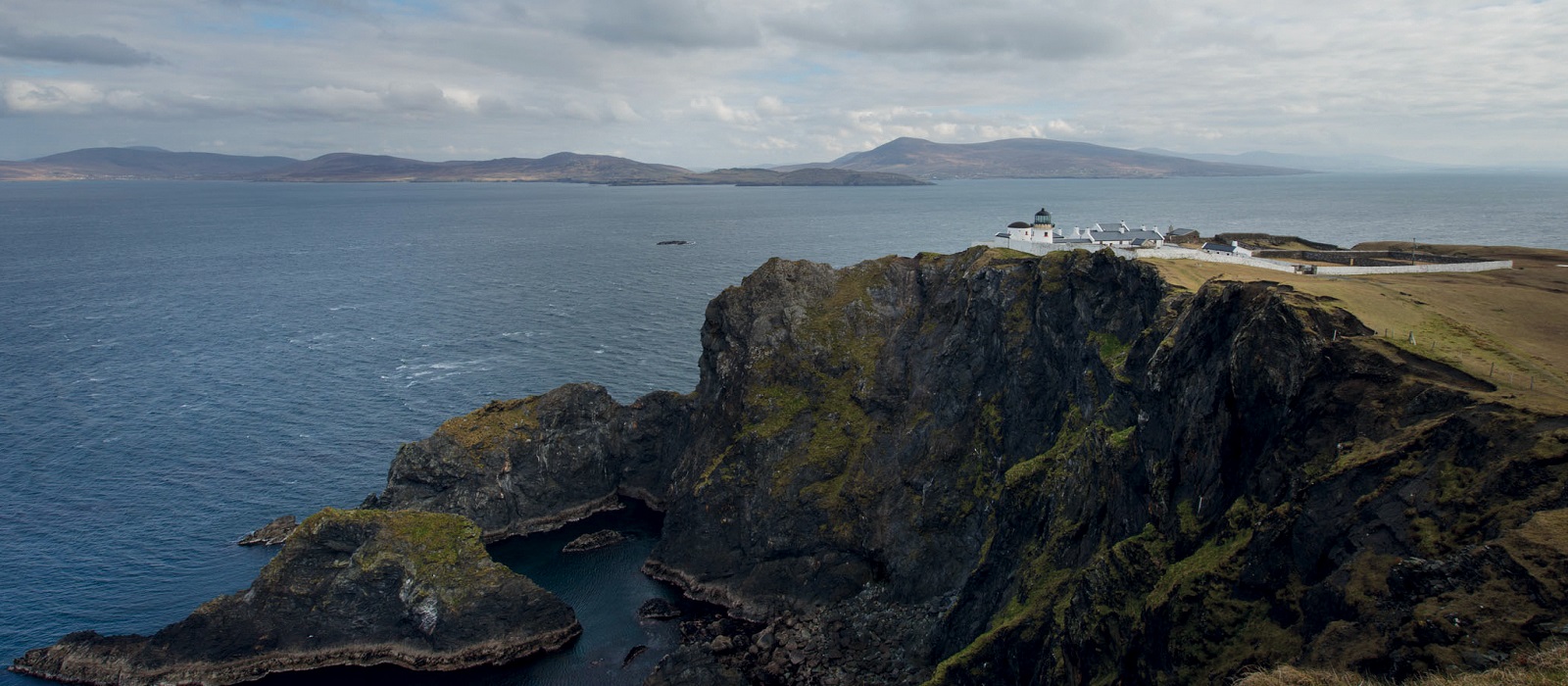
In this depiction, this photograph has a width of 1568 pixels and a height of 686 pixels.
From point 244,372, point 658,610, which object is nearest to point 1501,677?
point 658,610

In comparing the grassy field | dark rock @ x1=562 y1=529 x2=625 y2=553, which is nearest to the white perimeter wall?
the grassy field

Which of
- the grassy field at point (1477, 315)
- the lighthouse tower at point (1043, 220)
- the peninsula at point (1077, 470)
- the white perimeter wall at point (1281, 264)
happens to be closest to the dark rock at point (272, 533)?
the peninsula at point (1077, 470)

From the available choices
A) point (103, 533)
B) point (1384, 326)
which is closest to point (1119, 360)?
point (1384, 326)

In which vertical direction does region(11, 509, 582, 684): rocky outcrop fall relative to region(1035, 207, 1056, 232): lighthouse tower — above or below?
below

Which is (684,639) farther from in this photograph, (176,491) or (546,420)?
(176,491)

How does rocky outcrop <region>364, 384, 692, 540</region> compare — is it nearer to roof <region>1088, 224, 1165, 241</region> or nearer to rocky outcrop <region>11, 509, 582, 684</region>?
rocky outcrop <region>11, 509, 582, 684</region>

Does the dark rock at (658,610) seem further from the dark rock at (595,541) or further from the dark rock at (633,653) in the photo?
the dark rock at (595,541)

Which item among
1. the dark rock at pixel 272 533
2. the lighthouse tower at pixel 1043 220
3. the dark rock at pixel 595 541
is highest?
the lighthouse tower at pixel 1043 220
